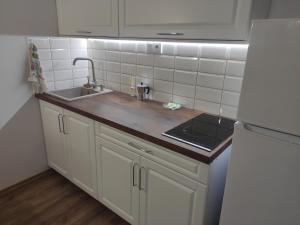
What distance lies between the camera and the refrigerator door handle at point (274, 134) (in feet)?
2.81

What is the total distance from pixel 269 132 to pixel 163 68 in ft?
3.34

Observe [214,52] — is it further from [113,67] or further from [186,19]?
[113,67]

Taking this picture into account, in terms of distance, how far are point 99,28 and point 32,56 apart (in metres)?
0.66

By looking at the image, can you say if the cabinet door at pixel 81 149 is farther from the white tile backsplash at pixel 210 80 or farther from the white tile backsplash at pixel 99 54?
the white tile backsplash at pixel 210 80

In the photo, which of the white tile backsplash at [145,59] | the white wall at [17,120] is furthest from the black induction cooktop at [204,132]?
the white wall at [17,120]

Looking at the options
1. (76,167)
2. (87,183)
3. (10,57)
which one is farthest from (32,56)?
(87,183)

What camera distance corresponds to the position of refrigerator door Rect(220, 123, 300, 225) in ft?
2.90

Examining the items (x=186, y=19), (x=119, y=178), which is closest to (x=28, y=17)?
(x=186, y=19)

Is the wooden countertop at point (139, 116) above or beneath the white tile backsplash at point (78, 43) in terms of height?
beneath

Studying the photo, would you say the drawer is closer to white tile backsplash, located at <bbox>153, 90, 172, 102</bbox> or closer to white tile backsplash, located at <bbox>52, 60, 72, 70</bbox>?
white tile backsplash, located at <bbox>153, 90, 172, 102</bbox>

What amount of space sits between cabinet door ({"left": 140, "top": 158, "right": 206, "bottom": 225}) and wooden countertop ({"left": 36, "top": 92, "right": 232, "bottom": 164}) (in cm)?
17

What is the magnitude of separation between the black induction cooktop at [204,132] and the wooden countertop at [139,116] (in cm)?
4

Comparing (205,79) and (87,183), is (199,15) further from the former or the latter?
(87,183)

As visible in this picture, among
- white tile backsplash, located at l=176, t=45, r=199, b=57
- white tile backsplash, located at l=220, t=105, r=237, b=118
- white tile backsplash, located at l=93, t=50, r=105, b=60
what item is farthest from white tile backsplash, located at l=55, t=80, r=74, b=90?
white tile backsplash, located at l=220, t=105, r=237, b=118
